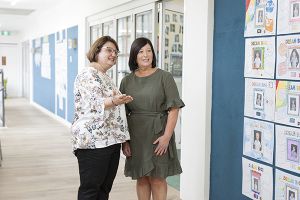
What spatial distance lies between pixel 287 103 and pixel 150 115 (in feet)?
2.85

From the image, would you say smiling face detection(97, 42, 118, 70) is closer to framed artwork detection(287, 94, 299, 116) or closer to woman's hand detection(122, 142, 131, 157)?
woman's hand detection(122, 142, 131, 157)

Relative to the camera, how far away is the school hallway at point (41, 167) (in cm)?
397

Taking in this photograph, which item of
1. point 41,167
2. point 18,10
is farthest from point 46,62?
point 41,167

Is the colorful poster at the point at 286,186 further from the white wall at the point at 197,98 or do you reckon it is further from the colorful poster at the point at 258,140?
the white wall at the point at 197,98

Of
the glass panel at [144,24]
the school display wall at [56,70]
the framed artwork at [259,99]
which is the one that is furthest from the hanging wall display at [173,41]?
the school display wall at [56,70]

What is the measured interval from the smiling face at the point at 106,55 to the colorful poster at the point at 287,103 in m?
1.07

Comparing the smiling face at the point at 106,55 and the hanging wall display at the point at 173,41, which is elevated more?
the hanging wall display at the point at 173,41

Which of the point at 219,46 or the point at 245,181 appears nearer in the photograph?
the point at 245,181

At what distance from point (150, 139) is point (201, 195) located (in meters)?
0.96

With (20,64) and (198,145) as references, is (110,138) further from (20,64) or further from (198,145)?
(20,64)

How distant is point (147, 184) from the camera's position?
2900 millimetres

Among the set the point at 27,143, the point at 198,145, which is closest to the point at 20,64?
the point at 27,143

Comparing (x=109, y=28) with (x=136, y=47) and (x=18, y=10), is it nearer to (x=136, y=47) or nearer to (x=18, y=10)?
(x=136, y=47)

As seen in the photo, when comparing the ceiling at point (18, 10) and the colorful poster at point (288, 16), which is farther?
the ceiling at point (18, 10)
